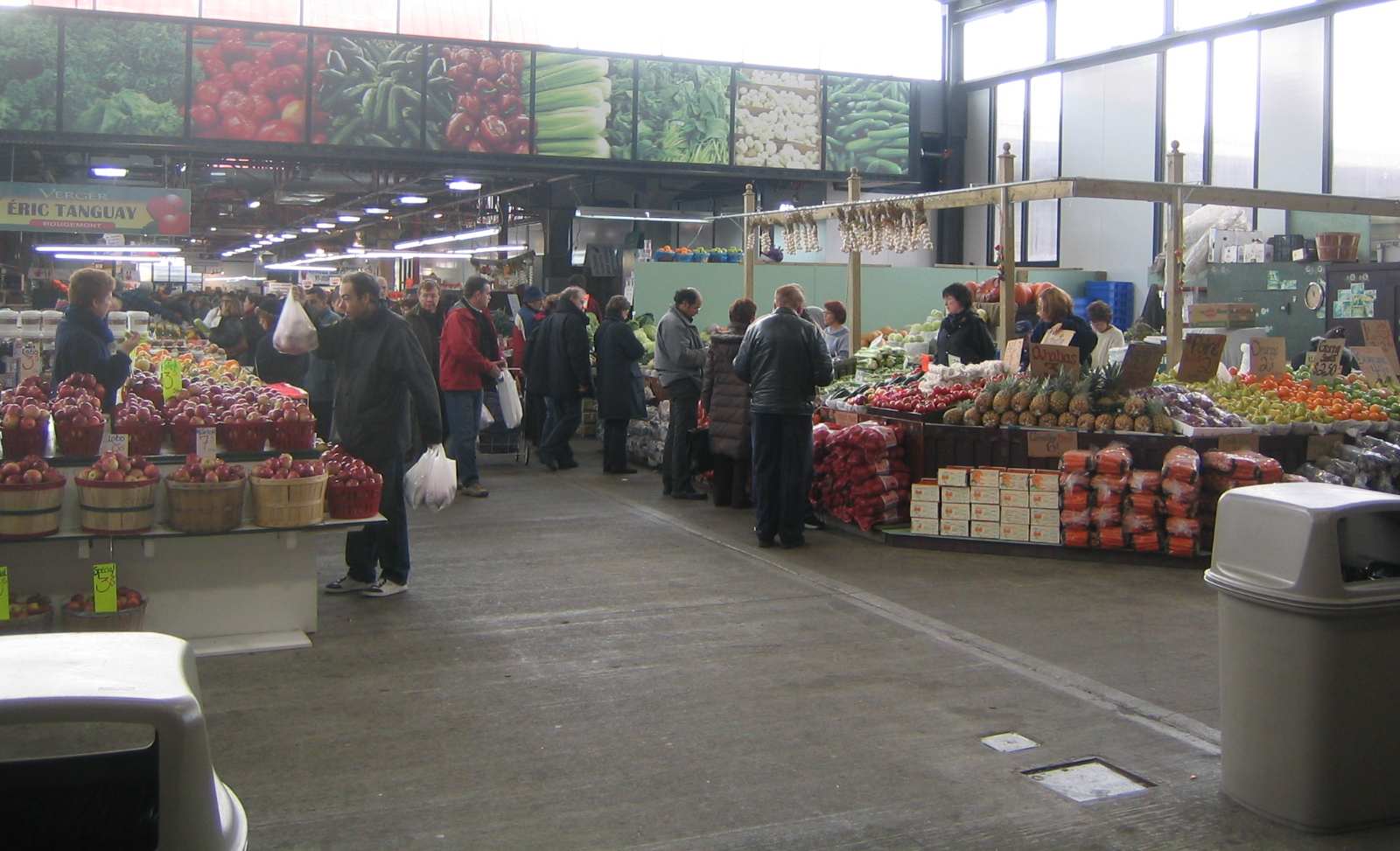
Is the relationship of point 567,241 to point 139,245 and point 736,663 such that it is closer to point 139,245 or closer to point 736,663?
point 139,245

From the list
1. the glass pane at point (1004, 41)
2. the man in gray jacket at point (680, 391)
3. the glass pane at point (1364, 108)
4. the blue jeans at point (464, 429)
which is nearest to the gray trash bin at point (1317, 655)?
the man in gray jacket at point (680, 391)

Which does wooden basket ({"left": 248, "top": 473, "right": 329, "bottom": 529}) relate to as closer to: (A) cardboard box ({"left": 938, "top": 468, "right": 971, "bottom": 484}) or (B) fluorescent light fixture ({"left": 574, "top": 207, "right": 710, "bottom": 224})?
(A) cardboard box ({"left": 938, "top": 468, "right": 971, "bottom": 484})

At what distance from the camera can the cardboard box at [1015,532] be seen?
8.05 meters

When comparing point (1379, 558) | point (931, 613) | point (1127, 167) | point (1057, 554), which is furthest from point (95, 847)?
point (1127, 167)

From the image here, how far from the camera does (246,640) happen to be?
5832 millimetres

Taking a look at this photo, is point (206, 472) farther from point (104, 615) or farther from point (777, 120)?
point (777, 120)

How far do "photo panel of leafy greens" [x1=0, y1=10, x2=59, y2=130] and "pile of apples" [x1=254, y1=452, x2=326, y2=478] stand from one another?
37.2 ft

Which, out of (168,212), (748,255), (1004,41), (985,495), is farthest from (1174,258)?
(1004,41)

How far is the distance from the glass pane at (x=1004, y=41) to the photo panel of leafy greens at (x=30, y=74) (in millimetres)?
14130

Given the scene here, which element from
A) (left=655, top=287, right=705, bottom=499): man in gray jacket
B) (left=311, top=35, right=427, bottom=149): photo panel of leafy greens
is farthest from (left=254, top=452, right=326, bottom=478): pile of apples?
(left=311, top=35, right=427, bottom=149): photo panel of leafy greens

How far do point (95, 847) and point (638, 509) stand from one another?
298 inches

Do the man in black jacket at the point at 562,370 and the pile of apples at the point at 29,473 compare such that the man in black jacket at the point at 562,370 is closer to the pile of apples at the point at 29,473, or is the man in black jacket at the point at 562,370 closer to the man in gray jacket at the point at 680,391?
the man in gray jacket at the point at 680,391

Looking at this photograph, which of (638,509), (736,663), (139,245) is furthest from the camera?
(139,245)

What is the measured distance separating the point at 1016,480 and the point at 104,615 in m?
5.34
